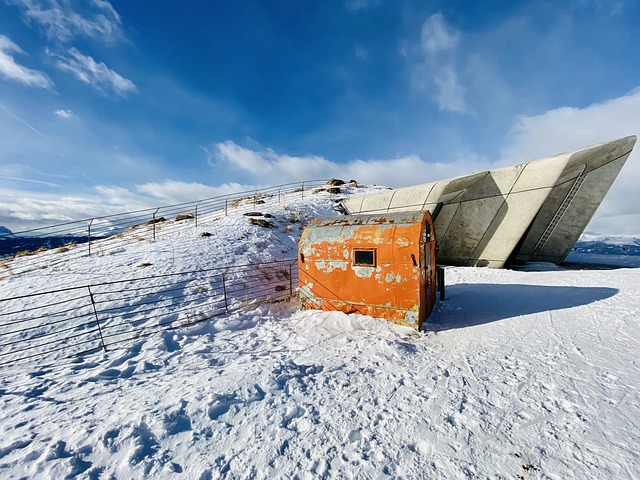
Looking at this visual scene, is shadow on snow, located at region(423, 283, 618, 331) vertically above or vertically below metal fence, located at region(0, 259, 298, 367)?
below

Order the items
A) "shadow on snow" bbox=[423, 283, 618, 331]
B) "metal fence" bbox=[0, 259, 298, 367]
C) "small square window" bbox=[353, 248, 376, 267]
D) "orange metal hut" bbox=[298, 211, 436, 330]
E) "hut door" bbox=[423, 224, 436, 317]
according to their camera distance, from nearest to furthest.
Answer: "metal fence" bbox=[0, 259, 298, 367] < "orange metal hut" bbox=[298, 211, 436, 330] < "small square window" bbox=[353, 248, 376, 267] < "shadow on snow" bbox=[423, 283, 618, 331] < "hut door" bbox=[423, 224, 436, 317]

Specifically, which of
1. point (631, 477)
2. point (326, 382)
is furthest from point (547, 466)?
point (326, 382)

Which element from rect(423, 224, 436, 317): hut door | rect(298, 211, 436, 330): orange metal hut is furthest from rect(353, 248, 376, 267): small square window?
rect(423, 224, 436, 317): hut door

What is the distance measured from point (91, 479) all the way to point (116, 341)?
201 inches

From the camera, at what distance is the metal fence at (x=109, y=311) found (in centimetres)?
711

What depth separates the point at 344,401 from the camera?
180 inches

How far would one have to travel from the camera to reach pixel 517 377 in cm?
514

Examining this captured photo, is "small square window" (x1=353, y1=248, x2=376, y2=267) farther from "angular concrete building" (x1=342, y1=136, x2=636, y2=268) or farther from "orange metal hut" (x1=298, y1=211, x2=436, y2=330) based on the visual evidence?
"angular concrete building" (x1=342, y1=136, x2=636, y2=268)

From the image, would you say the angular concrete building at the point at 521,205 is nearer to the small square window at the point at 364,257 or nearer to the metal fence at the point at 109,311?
the small square window at the point at 364,257

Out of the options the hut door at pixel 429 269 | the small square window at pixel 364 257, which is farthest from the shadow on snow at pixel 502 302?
the small square window at pixel 364 257

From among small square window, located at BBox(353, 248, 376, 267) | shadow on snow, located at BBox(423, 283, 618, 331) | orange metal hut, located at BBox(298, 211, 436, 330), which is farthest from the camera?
shadow on snow, located at BBox(423, 283, 618, 331)

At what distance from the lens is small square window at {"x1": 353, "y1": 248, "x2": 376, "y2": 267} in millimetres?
8414

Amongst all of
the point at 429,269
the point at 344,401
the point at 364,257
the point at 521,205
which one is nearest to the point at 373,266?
the point at 364,257

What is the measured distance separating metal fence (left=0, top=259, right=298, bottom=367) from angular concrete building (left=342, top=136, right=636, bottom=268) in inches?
517
